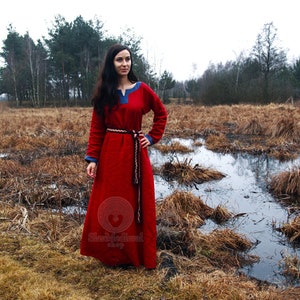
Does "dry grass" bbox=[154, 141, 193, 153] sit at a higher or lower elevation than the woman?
lower

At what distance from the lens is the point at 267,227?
13.0 ft

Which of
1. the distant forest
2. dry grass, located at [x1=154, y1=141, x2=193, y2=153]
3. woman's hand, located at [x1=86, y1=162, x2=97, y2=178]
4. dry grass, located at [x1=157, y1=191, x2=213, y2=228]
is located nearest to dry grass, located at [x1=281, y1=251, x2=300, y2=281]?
dry grass, located at [x1=157, y1=191, x2=213, y2=228]

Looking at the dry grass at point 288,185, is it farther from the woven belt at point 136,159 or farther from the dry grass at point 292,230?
the woven belt at point 136,159

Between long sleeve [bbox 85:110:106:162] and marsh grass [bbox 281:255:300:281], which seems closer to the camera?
long sleeve [bbox 85:110:106:162]

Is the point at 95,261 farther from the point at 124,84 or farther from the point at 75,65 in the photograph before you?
the point at 75,65

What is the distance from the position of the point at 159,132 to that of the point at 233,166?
463cm

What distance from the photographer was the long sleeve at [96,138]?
2.63 meters

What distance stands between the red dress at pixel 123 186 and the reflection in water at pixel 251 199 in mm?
1148

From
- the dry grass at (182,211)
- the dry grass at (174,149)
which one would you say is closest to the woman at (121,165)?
the dry grass at (182,211)

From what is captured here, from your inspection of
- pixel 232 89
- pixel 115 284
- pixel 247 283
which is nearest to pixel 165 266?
pixel 115 284

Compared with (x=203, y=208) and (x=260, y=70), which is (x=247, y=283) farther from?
(x=260, y=70)

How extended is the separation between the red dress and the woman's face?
6.1 inches

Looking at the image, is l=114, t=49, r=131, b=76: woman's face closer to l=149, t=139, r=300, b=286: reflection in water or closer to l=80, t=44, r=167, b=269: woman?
l=80, t=44, r=167, b=269: woman

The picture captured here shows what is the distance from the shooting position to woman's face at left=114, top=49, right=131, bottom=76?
2.51m
